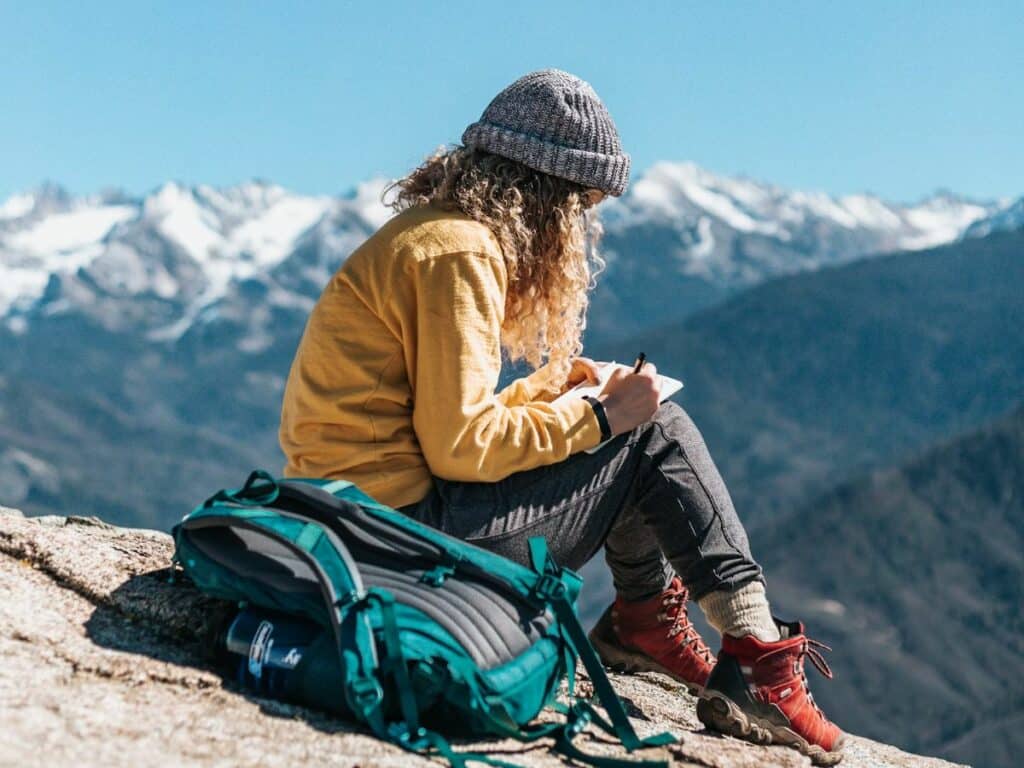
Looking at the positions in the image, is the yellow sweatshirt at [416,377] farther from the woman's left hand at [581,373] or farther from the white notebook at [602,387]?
the woman's left hand at [581,373]

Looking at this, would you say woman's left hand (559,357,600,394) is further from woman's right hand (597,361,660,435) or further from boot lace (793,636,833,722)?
boot lace (793,636,833,722)

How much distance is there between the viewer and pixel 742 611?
461 centimetres

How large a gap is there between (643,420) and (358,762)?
5.13 ft

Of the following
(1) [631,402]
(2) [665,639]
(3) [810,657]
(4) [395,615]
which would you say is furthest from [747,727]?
(4) [395,615]

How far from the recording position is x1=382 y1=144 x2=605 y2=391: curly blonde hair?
440 cm

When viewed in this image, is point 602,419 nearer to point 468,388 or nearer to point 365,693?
point 468,388

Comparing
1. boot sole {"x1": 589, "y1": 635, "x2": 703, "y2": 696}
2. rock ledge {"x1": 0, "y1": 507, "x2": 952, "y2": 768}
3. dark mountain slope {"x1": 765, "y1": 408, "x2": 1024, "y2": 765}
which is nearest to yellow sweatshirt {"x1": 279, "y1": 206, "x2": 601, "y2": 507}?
rock ledge {"x1": 0, "y1": 507, "x2": 952, "y2": 768}

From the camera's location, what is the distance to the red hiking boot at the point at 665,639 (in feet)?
17.5

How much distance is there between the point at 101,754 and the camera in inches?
130

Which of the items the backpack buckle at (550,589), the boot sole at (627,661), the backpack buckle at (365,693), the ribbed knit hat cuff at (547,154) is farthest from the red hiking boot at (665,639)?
the backpack buckle at (365,693)

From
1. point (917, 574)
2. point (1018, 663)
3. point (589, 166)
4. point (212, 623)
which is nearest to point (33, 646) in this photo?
point (212, 623)

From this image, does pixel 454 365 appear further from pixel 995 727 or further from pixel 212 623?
pixel 995 727

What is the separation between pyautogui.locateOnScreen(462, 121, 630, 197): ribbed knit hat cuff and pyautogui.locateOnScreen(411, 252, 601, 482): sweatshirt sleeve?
46cm

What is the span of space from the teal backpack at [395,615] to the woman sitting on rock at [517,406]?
29 cm
